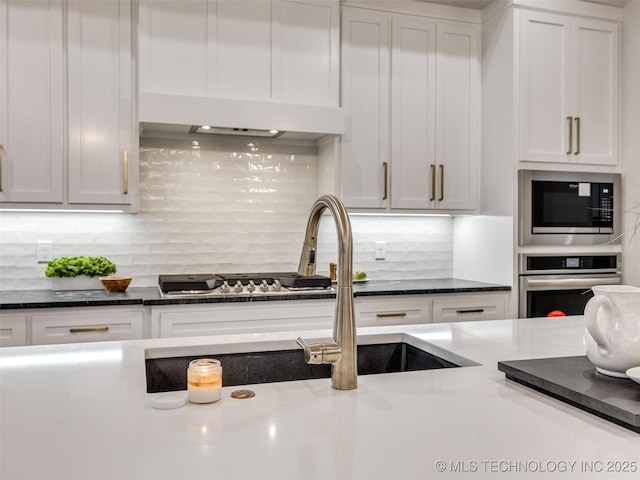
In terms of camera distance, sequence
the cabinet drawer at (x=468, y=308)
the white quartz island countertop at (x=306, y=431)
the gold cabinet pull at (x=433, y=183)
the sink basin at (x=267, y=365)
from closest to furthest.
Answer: the white quartz island countertop at (x=306, y=431) → the sink basin at (x=267, y=365) → the cabinet drawer at (x=468, y=308) → the gold cabinet pull at (x=433, y=183)

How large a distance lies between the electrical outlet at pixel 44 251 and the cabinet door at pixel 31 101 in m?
0.38

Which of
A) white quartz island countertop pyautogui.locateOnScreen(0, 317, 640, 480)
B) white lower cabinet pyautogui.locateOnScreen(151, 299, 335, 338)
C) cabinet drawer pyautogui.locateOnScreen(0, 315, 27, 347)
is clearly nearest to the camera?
white quartz island countertop pyautogui.locateOnScreen(0, 317, 640, 480)

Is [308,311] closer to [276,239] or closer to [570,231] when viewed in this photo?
[276,239]

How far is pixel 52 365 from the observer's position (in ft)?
4.59

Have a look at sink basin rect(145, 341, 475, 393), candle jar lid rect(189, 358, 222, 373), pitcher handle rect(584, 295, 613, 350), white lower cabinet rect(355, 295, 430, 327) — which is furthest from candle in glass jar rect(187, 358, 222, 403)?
white lower cabinet rect(355, 295, 430, 327)

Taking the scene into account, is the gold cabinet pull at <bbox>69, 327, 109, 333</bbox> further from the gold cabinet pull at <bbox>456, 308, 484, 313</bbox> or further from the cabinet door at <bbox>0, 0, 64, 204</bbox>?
the gold cabinet pull at <bbox>456, 308, 484, 313</bbox>

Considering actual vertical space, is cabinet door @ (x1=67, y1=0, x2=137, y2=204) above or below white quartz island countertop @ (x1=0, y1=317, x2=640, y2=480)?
above

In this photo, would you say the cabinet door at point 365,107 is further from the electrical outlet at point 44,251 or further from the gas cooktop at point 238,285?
the electrical outlet at point 44,251

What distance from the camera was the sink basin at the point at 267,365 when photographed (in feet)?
5.24

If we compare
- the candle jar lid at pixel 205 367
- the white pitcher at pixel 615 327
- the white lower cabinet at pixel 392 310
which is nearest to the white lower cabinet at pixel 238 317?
the white lower cabinet at pixel 392 310

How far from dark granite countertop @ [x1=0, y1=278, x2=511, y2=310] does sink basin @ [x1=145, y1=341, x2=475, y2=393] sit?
47.6 inches

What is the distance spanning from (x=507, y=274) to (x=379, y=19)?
1738 mm

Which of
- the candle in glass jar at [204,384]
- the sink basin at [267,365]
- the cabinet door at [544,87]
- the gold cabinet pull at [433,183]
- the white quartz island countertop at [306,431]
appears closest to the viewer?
the white quartz island countertop at [306,431]

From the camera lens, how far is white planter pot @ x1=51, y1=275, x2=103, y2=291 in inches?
119
